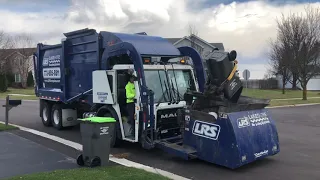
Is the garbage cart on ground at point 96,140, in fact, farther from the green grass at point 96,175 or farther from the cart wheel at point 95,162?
the green grass at point 96,175

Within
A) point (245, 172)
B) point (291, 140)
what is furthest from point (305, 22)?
point (245, 172)

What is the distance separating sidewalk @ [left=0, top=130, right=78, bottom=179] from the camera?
7602mm

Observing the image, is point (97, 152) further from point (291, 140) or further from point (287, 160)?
point (291, 140)

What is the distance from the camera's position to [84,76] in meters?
11.8

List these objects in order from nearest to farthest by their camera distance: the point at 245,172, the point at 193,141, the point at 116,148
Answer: the point at 245,172
the point at 193,141
the point at 116,148

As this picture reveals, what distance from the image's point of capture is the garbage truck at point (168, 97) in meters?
7.69

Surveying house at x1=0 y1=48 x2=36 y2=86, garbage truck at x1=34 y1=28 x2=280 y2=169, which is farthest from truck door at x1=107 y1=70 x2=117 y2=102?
house at x1=0 y1=48 x2=36 y2=86

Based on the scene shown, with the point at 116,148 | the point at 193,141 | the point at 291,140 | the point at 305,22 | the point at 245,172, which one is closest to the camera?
the point at 245,172

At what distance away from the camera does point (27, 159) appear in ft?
28.2

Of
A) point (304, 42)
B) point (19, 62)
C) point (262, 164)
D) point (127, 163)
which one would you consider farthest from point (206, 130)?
point (19, 62)

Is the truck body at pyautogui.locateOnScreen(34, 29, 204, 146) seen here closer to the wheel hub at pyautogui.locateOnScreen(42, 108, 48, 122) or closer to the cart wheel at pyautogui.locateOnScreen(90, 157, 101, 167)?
the cart wheel at pyautogui.locateOnScreen(90, 157, 101, 167)

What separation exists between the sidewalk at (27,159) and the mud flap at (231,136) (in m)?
2.68

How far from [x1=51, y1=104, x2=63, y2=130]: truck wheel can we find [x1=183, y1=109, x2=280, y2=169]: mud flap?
655 cm

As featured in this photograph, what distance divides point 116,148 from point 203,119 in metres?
3.10
